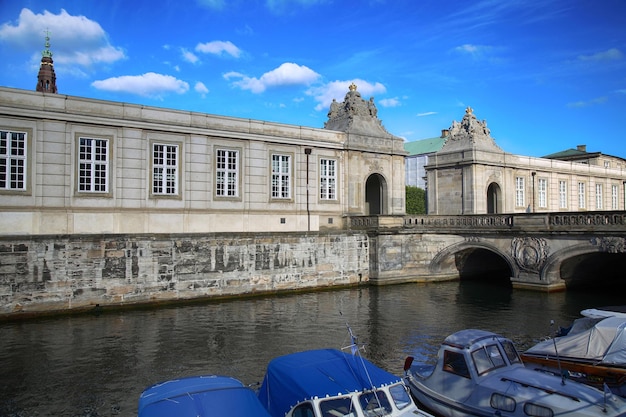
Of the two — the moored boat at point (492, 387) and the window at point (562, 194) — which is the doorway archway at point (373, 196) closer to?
the window at point (562, 194)

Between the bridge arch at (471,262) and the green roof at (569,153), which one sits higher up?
the green roof at (569,153)

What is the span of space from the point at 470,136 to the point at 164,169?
27.8m

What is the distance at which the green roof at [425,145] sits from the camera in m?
68.6

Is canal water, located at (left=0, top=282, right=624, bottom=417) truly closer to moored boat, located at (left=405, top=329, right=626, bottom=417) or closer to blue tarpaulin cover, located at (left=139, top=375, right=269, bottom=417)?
moored boat, located at (left=405, top=329, right=626, bottom=417)

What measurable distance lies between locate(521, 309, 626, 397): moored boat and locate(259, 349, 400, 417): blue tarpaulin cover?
18.3ft

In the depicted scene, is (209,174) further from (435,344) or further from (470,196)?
(470,196)

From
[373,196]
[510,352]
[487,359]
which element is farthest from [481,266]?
[487,359]

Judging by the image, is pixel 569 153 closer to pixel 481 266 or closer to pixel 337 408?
pixel 481 266

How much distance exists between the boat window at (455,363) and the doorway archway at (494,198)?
36.7 metres

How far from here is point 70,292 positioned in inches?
949

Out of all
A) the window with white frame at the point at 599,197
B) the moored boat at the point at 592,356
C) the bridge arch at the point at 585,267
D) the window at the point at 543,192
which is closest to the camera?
the moored boat at the point at 592,356

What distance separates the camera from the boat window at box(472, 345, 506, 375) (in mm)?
12453

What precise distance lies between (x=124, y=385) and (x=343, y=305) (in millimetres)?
14221

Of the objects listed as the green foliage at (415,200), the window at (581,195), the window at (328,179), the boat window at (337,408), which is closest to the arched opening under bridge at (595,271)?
the window at (328,179)
